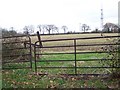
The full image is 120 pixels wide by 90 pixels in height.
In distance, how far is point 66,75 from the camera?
405 inches

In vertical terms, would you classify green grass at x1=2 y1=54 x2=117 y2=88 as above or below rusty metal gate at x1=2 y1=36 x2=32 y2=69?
below

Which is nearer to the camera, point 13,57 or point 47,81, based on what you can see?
point 47,81

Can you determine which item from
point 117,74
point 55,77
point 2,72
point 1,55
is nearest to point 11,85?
point 55,77

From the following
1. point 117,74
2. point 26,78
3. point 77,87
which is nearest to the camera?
point 77,87

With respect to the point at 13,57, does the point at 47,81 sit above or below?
below

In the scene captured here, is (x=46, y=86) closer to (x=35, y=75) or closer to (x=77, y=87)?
(x=77, y=87)

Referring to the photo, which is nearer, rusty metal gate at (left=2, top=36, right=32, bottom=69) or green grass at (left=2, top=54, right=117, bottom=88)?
green grass at (left=2, top=54, right=117, bottom=88)

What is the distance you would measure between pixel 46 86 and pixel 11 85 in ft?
3.53

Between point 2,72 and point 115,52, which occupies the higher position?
point 115,52

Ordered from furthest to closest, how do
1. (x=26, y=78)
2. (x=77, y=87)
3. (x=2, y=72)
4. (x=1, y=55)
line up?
(x=1, y=55), (x=2, y=72), (x=26, y=78), (x=77, y=87)

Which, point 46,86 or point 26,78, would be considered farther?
point 26,78

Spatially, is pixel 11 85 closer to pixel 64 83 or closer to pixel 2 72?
pixel 64 83

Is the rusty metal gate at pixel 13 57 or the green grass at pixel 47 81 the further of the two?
the rusty metal gate at pixel 13 57

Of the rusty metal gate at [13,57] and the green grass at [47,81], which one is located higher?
the rusty metal gate at [13,57]
